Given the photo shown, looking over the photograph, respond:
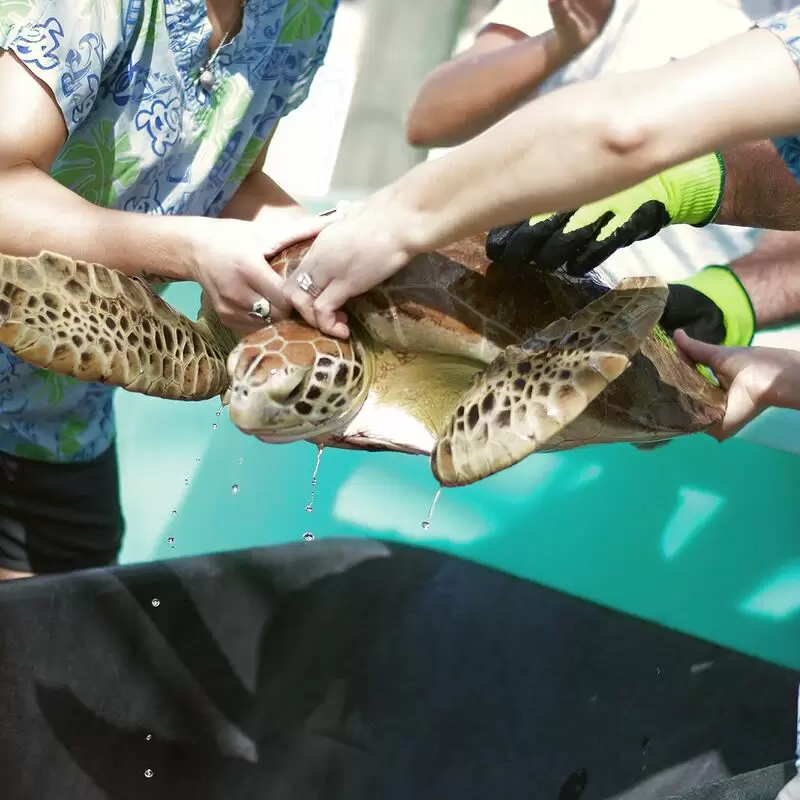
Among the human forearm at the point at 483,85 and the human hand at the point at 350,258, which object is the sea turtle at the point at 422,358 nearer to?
the human hand at the point at 350,258

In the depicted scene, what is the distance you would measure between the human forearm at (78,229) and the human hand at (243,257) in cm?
1

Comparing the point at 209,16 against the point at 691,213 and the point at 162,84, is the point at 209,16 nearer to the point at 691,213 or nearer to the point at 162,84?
the point at 162,84

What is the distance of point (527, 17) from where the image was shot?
51.6 inches

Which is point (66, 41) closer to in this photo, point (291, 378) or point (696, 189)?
point (291, 378)

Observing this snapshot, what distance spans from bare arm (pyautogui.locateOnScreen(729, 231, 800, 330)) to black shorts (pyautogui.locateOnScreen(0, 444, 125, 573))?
0.99 m

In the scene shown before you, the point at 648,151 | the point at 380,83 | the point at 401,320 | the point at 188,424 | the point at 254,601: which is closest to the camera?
the point at 648,151

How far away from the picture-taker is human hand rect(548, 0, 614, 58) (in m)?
1.11

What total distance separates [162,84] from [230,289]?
19cm

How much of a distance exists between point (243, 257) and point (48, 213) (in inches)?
5.7

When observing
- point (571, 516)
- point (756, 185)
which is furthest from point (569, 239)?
point (571, 516)

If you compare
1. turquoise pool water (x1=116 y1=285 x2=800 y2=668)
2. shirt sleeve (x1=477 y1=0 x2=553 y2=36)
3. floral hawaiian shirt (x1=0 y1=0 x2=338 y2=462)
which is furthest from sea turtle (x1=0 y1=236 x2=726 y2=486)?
turquoise pool water (x1=116 y1=285 x2=800 y2=668)

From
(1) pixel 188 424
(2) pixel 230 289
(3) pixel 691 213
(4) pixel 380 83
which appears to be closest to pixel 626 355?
(2) pixel 230 289

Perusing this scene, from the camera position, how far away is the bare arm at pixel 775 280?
133 cm

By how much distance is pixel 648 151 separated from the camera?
1.32ft
